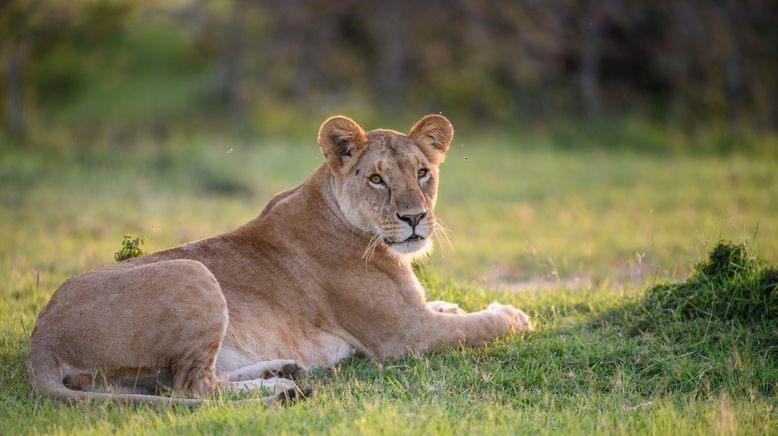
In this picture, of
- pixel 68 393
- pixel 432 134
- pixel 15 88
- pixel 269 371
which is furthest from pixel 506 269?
pixel 15 88

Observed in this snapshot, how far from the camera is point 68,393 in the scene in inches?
177

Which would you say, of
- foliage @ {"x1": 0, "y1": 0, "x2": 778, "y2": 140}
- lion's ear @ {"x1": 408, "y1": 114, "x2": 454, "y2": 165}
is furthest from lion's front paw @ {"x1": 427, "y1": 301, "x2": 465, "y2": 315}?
foliage @ {"x1": 0, "y1": 0, "x2": 778, "y2": 140}

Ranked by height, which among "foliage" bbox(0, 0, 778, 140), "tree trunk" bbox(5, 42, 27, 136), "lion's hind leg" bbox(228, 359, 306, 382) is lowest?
"lion's hind leg" bbox(228, 359, 306, 382)

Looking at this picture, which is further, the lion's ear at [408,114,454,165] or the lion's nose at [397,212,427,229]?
the lion's ear at [408,114,454,165]

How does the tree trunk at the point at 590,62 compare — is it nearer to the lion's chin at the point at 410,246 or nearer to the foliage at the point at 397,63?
the foliage at the point at 397,63

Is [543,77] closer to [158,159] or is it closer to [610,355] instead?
[158,159]

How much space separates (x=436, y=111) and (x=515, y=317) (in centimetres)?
1668

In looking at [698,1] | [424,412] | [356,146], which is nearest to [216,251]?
[356,146]

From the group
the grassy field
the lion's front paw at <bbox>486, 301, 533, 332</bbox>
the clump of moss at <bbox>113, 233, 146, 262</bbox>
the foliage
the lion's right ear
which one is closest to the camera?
the grassy field

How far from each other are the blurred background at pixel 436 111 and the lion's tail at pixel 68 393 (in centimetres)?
381

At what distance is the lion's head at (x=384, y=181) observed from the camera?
211 inches

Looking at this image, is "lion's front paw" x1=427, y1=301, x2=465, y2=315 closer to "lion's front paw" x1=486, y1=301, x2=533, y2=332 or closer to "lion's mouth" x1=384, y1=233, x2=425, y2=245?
"lion's front paw" x1=486, y1=301, x2=533, y2=332

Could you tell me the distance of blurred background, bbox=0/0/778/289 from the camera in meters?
11.2

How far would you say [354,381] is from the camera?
16.7 ft
